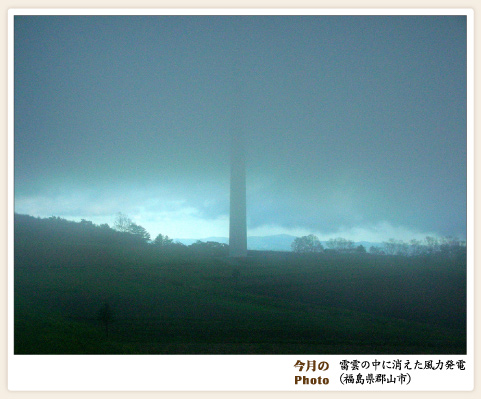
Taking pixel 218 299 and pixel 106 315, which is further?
pixel 218 299

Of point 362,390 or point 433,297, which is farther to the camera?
point 433,297

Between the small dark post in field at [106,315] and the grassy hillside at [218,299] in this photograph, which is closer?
the grassy hillside at [218,299]

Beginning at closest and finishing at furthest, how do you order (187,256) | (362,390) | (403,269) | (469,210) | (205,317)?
(362,390) → (469,210) → (205,317) → (403,269) → (187,256)

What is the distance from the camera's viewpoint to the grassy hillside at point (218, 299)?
5828mm

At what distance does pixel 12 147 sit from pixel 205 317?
445 cm

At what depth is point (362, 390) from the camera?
16.8ft

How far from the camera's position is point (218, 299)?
708cm

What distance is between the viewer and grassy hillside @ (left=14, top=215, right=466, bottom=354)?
19.1 feet

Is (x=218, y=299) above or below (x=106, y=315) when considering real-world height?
above

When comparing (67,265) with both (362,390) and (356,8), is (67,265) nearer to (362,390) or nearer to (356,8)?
(362,390)

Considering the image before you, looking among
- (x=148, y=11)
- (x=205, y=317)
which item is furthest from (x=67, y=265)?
Result: (x=148, y=11)

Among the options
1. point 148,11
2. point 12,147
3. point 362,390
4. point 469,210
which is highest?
point 148,11

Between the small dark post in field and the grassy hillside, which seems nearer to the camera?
the grassy hillside

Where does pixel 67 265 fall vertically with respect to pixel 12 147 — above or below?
below
